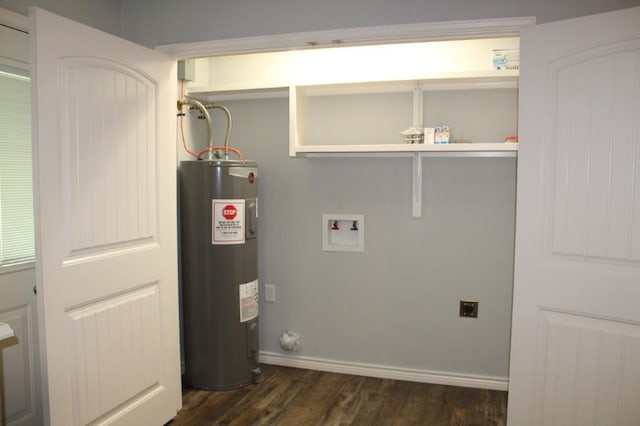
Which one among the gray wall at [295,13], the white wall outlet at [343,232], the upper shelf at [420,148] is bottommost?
the white wall outlet at [343,232]


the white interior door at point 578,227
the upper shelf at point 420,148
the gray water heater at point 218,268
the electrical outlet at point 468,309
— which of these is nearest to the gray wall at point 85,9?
the gray water heater at point 218,268

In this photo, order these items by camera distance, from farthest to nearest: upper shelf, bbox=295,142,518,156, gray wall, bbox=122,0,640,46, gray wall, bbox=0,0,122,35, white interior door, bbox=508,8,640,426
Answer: upper shelf, bbox=295,142,518,156 < gray wall, bbox=0,0,122,35 < gray wall, bbox=122,0,640,46 < white interior door, bbox=508,8,640,426

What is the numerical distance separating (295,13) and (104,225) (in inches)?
51.0

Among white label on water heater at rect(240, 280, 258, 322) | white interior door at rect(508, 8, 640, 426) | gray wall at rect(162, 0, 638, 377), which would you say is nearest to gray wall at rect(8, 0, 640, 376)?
gray wall at rect(162, 0, 638, 377)

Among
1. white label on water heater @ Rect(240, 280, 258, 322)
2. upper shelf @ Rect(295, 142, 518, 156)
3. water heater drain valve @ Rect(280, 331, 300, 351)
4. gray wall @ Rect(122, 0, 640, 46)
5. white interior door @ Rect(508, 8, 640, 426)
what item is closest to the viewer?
white interior door @ Rect(508, 8, 640, 426)

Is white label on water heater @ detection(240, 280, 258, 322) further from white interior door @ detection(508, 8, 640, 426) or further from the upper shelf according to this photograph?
white interior door @ detection(508, 8, 640, 426)

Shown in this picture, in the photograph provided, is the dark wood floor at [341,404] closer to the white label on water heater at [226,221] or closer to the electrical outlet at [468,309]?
the electrical outlet at [468,309]

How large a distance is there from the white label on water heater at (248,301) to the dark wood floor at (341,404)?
0.45 m

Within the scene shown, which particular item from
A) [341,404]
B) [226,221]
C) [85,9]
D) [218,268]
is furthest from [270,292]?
[85,9]

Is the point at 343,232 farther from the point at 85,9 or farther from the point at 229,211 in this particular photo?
the point at 85,9

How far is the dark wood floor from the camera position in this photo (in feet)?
8.41

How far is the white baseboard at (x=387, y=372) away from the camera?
9.61 ft

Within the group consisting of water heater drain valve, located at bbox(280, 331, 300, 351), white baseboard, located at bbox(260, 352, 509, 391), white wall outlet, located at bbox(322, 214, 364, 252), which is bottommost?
white baseboard, located at bbox(260, 352, 509, 391)

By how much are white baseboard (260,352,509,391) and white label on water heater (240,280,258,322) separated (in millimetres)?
520
